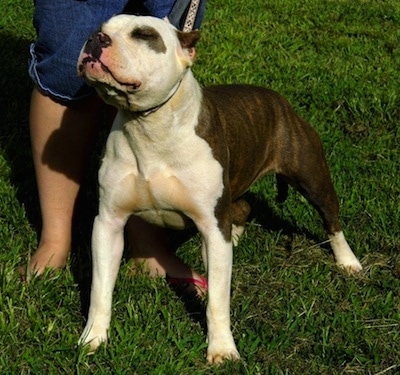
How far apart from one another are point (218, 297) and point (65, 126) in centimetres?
107

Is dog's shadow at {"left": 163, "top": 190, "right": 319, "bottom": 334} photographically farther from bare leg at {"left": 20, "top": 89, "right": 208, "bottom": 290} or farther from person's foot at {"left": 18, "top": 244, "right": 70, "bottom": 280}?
person's foot at {"left": 18, "top": 244, "right": 70, "bottom": 280}

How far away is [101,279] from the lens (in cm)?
354

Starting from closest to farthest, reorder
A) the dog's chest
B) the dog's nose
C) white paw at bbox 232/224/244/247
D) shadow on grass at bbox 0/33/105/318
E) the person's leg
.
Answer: the dog's nose < the dog's chest < the person's leg < shadow on grass at bbox 0/33/105/318 < white paw at bbox 232/224/244/247

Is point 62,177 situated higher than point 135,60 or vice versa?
point 135,60

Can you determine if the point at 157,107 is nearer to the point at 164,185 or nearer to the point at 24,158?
the point at 164,185

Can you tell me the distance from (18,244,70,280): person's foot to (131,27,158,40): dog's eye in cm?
132

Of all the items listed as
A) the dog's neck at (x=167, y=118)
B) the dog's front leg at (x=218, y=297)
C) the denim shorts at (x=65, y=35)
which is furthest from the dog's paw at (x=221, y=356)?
the denim shorts at (x=65, y=35)

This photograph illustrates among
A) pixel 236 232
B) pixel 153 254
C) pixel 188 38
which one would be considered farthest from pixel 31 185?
pixel 188 38

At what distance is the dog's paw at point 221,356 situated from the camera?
3504mm

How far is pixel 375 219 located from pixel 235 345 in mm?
1532

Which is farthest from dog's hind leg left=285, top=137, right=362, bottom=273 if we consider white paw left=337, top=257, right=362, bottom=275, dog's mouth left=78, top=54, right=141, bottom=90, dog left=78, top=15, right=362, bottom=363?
dog's mouth left=78, top=54, right=141, bottom=90

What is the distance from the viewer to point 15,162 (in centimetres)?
527

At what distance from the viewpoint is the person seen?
376 cm

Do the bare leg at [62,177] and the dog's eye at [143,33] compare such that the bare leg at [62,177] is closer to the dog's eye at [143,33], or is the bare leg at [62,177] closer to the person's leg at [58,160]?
the person's leg at [58,160]
